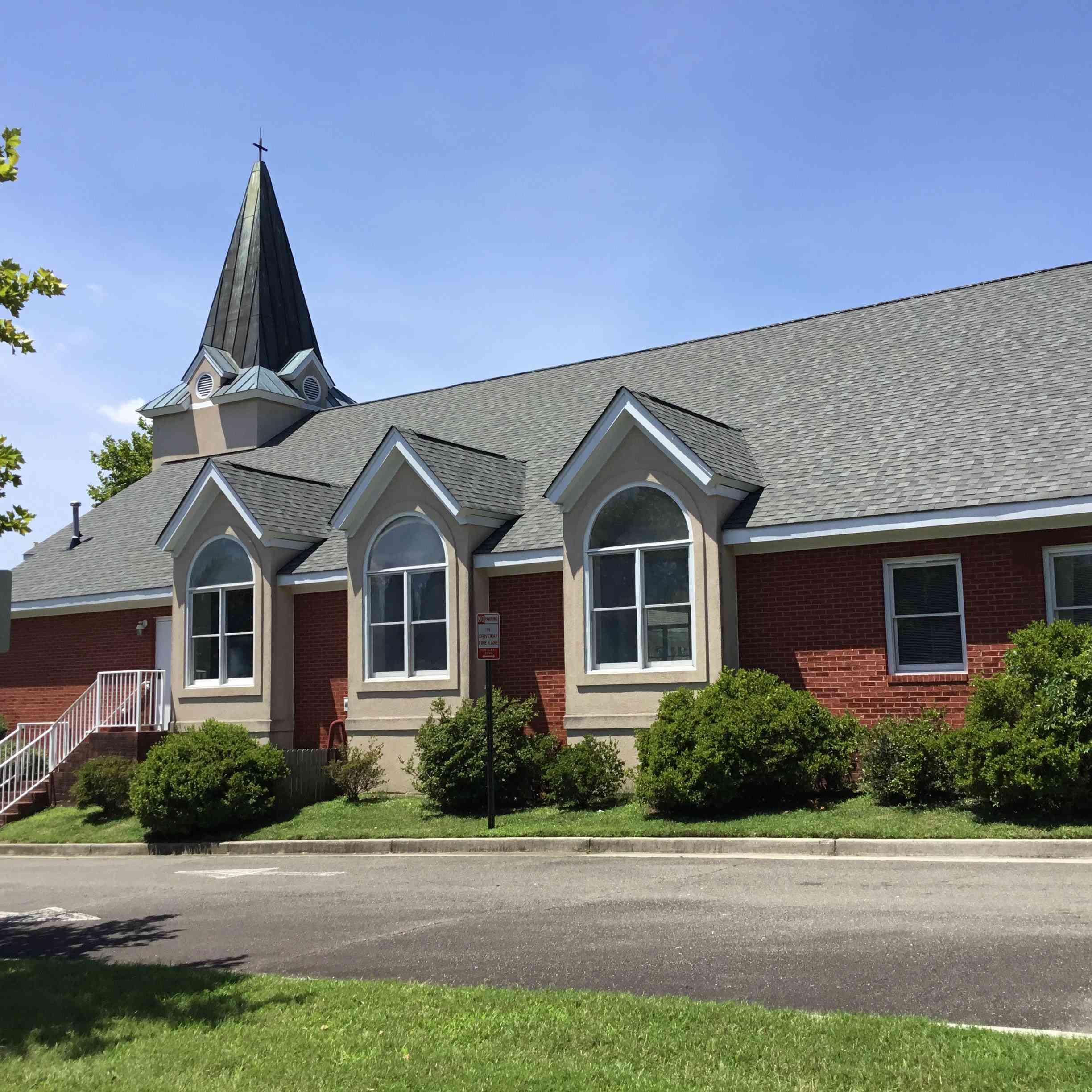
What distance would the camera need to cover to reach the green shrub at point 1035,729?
1277cm

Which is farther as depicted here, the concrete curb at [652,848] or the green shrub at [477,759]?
the green shrub at [477,759]

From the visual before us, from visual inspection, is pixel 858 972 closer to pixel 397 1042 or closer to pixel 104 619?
pixel 397 1042

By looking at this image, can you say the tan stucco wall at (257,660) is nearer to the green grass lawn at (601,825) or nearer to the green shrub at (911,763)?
the green grass lawn at (601,825)

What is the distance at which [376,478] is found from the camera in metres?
21.0

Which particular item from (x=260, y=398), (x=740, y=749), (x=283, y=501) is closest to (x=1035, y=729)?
(x=740, y=749)

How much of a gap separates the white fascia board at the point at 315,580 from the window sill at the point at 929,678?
31.4 ft

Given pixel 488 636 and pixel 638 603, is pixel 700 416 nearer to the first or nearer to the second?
pixel 638 603

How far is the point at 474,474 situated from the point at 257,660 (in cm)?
539

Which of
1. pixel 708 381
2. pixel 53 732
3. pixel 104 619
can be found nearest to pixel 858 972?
pixel 708 381

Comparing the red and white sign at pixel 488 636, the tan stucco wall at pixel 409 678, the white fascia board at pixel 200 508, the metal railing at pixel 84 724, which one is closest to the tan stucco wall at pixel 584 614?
the tan stucco wall at pixel 409 678

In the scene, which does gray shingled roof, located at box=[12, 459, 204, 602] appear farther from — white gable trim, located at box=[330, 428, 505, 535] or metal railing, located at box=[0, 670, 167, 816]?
white gable trim, located at box=[330, 428, 505, 535]

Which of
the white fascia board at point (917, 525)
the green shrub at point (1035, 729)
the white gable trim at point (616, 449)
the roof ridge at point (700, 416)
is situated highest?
the roof ridge at point (700, 416)

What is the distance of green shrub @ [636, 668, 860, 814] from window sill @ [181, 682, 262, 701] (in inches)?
365

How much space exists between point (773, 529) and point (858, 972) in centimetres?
1039
